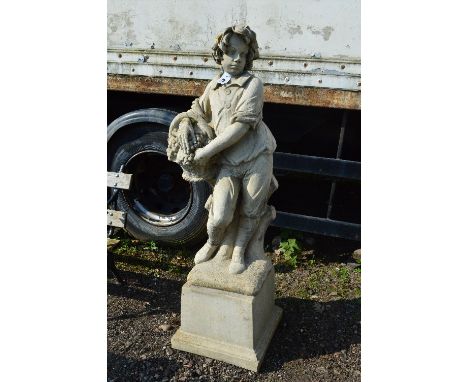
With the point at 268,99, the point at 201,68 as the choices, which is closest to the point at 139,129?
the point at 201,68

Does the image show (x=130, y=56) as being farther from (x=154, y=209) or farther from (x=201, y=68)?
(x=154, y=209)

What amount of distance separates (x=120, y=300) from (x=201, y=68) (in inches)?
81.2

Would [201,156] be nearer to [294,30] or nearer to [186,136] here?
[186,136]

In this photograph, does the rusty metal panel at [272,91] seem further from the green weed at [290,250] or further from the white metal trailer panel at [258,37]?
the green weed at [290,250]

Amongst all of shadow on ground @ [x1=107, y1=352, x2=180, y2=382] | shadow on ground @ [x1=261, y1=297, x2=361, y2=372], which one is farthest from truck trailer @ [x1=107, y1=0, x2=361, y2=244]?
shadow on ground @ [x1=107, y1=352, x2=180, y2=382]

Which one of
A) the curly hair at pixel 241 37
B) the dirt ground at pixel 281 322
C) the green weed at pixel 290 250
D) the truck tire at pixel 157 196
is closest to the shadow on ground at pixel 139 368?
the dirt ground at pixel 281 322

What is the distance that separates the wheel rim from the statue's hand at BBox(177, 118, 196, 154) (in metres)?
1.73

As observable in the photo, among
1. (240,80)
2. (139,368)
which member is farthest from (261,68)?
(139,368)

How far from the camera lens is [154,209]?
14.5ft

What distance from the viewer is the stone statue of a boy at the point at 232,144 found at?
2.38 meters

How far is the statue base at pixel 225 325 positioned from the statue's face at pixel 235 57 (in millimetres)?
1278

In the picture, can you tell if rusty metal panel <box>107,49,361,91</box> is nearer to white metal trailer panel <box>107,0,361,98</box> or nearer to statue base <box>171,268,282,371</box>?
white metal trailer panel <box>107,0,361,98</box>

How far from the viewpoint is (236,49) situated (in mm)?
2354

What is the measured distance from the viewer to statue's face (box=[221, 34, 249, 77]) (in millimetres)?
2334
